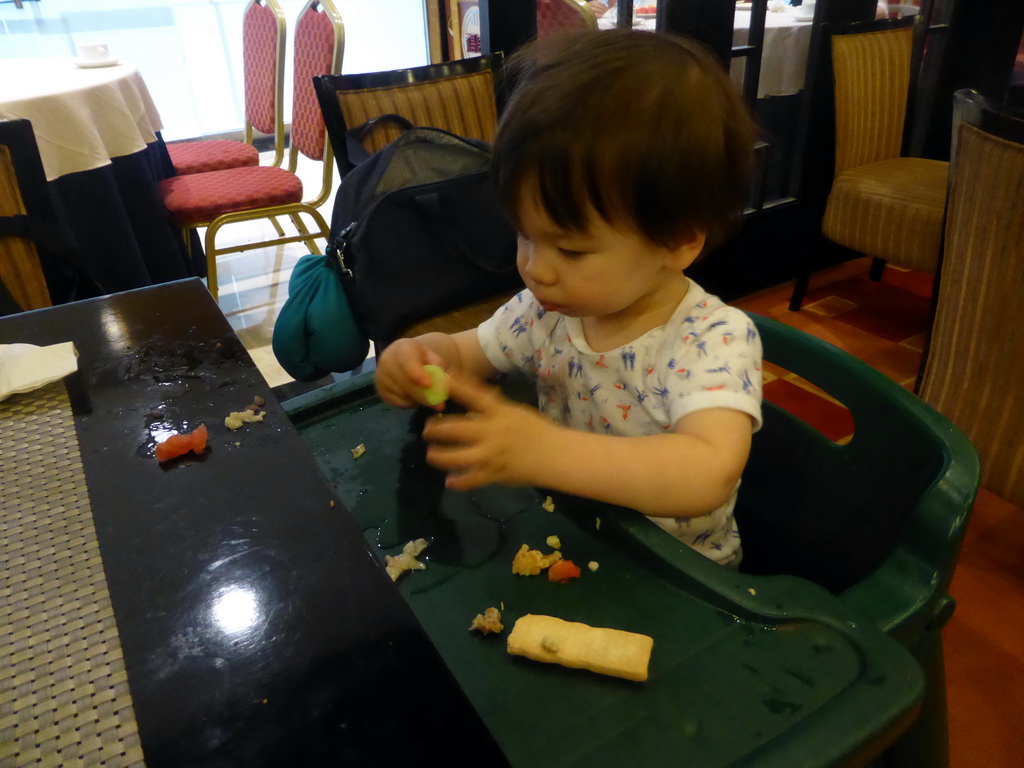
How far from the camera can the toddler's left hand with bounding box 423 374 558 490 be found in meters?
0.54

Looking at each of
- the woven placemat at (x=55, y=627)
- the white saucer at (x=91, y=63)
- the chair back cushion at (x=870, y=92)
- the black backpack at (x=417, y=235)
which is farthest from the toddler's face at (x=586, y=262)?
the white saucer at (x=91, y=63)

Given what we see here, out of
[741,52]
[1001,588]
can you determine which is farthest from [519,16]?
[1001,588]

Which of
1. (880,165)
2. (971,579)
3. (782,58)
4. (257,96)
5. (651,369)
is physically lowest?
(971,579)

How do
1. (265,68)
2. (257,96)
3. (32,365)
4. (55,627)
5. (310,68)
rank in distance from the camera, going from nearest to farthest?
(55,627), (32,365), (310,68), (265,68), (257,96)

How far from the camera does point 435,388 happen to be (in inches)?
26.6

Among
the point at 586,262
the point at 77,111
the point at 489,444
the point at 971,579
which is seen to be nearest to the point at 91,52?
the point at 77,111

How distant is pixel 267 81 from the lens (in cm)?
301

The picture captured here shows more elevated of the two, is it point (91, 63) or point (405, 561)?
point (91, 63)

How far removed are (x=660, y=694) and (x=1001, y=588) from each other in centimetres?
126

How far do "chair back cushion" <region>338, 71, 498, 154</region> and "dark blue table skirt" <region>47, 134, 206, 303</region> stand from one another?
86 cm

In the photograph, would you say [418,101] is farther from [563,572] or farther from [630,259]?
[563,572]

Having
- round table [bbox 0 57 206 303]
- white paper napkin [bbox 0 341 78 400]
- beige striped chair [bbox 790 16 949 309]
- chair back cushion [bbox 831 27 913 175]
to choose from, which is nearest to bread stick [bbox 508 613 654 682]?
white paper napkin [bbox 0 341 78 400]

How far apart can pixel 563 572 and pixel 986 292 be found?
948 millimetres

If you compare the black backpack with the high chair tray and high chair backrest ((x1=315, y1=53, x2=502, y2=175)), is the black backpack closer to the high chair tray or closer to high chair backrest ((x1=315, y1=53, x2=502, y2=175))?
high chair backrest ((x1=315, y1=53, x2=502, y2=175))
